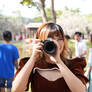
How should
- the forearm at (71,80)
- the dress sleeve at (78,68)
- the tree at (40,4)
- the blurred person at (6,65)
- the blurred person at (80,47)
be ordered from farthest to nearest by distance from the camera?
the blurred person at (80,47), the tree at (40,4), the blurred person at (6,65), the dress sleeve at (78,68), the forearm at (71,80)

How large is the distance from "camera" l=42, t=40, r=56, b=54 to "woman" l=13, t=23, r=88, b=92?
0.02 metres

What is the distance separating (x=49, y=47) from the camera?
157 centimetres

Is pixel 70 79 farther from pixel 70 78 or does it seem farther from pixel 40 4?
pixel 40 4

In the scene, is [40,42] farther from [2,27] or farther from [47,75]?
[2,27]

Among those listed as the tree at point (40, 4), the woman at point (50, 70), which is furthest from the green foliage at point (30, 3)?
the woman at point (50, 70)

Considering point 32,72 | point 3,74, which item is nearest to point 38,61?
point 32,72

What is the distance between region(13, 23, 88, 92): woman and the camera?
1567 mm

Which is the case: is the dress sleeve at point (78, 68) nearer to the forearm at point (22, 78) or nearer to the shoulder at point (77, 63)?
the shoulder at point (77, 63)

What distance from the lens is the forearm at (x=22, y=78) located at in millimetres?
1584

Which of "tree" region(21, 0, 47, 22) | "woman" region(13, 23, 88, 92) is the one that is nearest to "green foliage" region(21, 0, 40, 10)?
"tree" region(21, 0, 47, 22)

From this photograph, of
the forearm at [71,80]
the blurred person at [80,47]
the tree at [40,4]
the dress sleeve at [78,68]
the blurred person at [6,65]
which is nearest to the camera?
the forearm at [71,80]

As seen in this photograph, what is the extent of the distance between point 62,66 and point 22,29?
2260 inches

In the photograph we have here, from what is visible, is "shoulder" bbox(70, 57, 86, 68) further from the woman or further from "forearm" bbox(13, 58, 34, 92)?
"forearm" bbox(13, 58, 34, 92)

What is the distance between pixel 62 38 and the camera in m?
1.73
